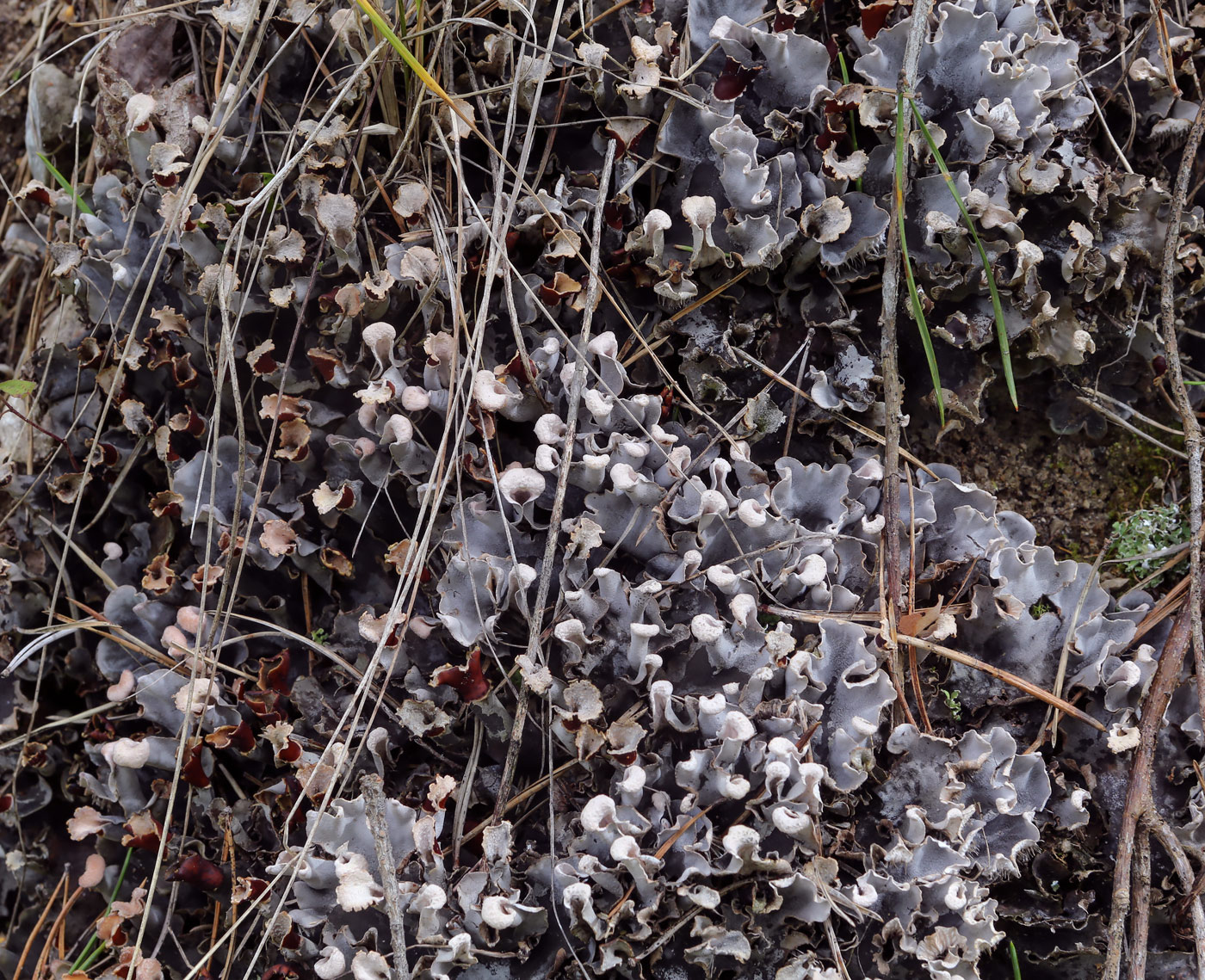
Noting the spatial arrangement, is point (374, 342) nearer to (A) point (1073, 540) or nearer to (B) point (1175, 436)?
(A) point (1073, 540)

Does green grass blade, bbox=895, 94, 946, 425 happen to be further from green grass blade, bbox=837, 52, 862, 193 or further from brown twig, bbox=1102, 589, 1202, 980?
brown twig, bbox=1102, 589, 1202, 980

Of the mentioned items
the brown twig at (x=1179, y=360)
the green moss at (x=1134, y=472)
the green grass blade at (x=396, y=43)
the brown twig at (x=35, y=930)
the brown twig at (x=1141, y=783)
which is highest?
the green grass blade at (x=396, y=43)

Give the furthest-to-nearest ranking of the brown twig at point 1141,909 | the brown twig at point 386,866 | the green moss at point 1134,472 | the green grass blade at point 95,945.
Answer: the green moss at point 1134,472 < the green grass blade at point 95,945 < the brown twig at point 1141,909 < the brown twig at point 386,866

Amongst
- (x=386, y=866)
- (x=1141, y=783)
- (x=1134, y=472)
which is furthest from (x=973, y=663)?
(x=386, y=866)

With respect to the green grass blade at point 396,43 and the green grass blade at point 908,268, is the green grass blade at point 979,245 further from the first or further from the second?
the green grass blade at point 396,43

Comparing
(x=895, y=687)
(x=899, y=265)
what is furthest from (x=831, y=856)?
(x=899, y=265)

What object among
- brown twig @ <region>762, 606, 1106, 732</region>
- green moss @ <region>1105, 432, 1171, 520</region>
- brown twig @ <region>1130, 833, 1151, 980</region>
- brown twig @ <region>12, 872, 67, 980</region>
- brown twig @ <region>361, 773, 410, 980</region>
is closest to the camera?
brown twig @ <region>361, 773, 410, 980</region>

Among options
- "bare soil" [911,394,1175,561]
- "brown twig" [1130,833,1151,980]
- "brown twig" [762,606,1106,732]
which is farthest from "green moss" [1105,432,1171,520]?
"brown twig" [1130,833,1151,980]

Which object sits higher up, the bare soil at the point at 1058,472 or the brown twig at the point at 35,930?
the bare soil at the point at 1058,472

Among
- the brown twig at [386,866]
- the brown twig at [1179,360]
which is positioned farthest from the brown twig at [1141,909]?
the brown twig at [386,866]
